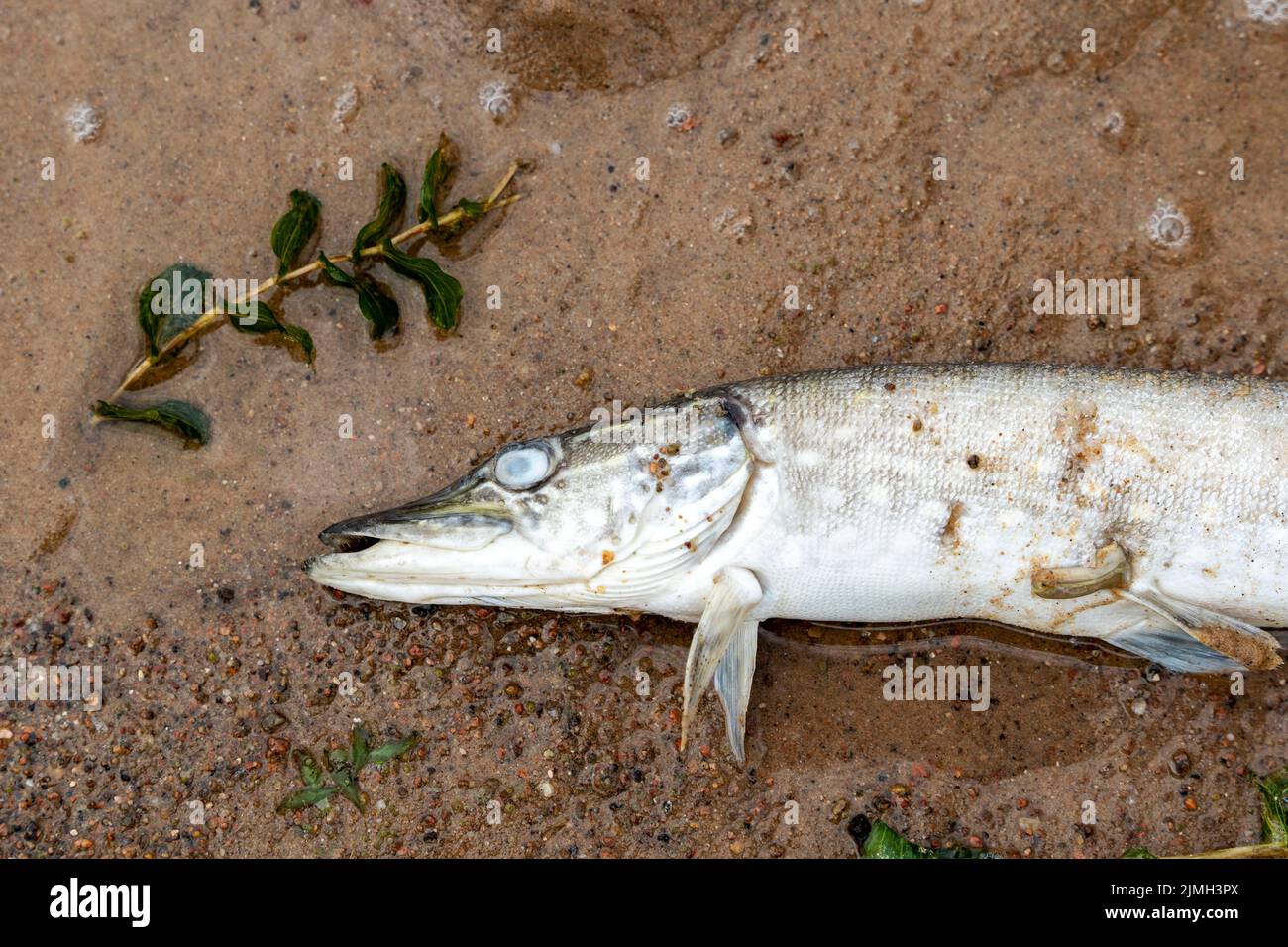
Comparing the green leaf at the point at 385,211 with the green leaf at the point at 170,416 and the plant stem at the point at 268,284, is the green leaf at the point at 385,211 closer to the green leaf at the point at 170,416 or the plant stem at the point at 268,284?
the plant stem at the point at 268,284

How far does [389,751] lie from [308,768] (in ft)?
1.28

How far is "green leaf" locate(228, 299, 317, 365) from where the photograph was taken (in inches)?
164

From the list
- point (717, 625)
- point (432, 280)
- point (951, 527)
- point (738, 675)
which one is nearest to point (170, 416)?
point (432, 280)

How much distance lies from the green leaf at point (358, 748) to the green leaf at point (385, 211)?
2.21 metres

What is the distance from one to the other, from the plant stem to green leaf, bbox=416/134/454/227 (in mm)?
48

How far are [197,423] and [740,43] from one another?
3234 mm

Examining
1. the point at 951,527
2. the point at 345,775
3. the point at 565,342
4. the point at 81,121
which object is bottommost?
the point at 345,775

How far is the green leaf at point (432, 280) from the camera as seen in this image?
4168mm

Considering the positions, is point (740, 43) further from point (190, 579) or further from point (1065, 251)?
point (190, 579)

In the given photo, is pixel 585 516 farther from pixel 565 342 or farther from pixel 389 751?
pixel 389 751

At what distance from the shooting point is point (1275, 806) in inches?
155

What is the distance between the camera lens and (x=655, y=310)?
432 cm

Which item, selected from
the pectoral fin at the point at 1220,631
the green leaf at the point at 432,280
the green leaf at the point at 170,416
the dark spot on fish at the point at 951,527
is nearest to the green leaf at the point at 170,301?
the green leaf at the point at 170,416

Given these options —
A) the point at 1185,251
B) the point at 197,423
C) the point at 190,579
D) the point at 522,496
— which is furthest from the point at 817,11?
the point at 190,579
